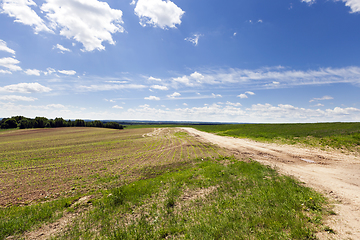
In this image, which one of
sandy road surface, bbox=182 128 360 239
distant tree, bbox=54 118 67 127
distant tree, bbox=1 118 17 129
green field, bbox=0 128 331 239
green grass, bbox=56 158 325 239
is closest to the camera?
sandy road surface, bbox=182 128 360 239

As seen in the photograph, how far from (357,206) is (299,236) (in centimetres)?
524

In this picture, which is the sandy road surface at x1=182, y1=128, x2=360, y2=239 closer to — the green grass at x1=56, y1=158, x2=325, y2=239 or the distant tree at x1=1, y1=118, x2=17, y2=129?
the green grass at x1=56, y1=158, x2=325, y2=239

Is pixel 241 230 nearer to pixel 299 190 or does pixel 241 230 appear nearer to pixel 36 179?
pixel 299 190

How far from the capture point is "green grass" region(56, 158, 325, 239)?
607 cm

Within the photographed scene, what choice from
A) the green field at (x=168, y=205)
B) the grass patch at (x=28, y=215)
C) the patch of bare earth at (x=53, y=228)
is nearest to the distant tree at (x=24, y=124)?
the green field at (x=168, y=205)

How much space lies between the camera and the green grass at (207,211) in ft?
19.9

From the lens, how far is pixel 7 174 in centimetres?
1540

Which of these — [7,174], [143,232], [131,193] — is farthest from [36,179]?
[143,232]

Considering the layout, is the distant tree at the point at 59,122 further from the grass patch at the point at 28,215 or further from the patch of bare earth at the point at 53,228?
the patch of bare earth at the point at 53,228

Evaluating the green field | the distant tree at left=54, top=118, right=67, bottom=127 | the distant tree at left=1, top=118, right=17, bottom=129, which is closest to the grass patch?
the green field

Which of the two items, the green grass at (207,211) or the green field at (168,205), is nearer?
the green grass at (207,211)

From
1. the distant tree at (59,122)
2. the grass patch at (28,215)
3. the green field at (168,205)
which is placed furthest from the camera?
the distant tree at (59,122)

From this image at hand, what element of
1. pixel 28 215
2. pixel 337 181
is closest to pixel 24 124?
pixel 28 215

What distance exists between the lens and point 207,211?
7.82 metres
